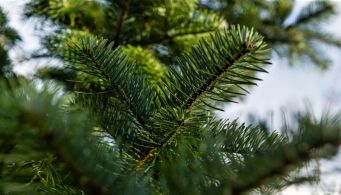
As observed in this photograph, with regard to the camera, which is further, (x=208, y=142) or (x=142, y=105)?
(x=142, y=105)

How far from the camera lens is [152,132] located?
1.75 feet

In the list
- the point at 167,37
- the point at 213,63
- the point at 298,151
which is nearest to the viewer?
the point at 298,151

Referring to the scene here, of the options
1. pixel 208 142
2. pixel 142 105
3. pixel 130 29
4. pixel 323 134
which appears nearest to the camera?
pixel 323 134

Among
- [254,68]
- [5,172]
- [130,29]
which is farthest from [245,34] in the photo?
[130,29]

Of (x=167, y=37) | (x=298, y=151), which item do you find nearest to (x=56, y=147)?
(x=298, y=151)

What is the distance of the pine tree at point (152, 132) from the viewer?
1.11 feet

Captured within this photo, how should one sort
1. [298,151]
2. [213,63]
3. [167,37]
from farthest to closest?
[167,37] → [213,63] → [298,151]

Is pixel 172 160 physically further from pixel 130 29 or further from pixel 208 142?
pixel 130 29

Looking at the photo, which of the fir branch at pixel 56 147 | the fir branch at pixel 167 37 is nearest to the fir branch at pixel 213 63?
the fir branch at pixel 56 147

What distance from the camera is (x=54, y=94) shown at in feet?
1.15

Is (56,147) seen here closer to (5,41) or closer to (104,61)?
(104,61)

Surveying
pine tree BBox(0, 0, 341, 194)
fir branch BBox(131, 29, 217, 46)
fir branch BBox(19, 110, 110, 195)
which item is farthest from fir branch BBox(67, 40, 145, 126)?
fir branch BBox(131, 29, 217, 46)

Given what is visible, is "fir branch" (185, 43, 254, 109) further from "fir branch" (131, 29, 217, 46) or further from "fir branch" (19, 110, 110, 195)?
"fir branch" (131, 29, 217, 46)

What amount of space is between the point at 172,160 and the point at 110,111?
0.11 m
